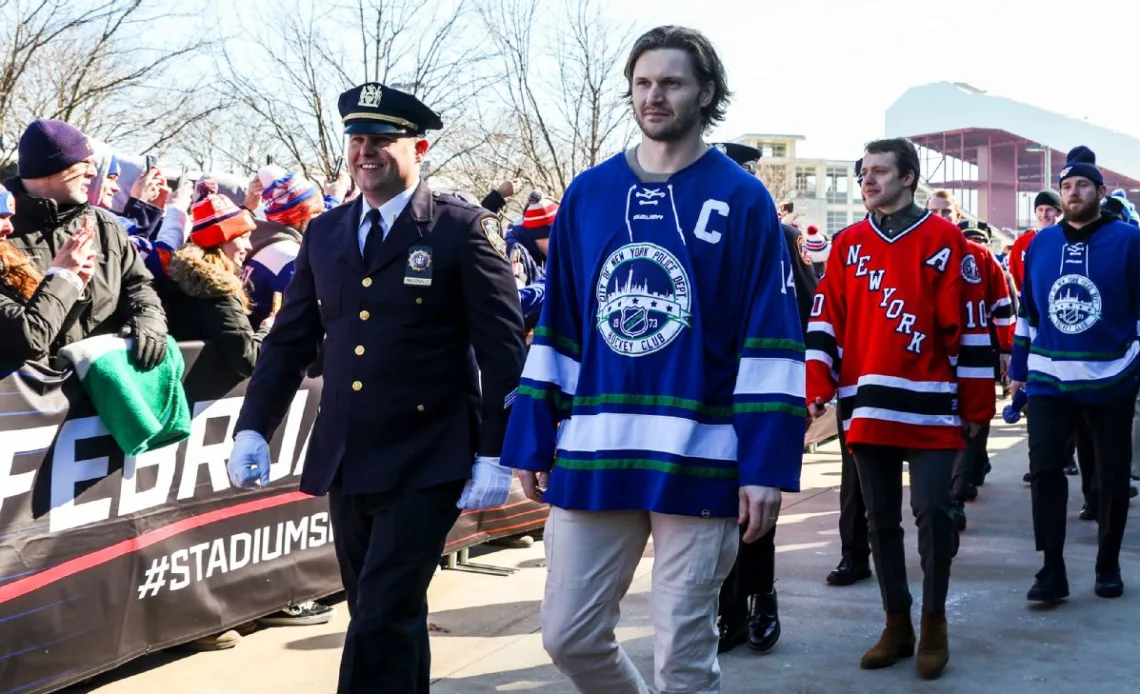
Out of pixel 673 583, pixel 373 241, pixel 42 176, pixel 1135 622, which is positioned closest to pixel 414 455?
pixel 373 241

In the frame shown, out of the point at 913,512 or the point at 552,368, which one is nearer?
the point at 552,368

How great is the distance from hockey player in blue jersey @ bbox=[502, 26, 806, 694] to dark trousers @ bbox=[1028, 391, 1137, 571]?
378cm

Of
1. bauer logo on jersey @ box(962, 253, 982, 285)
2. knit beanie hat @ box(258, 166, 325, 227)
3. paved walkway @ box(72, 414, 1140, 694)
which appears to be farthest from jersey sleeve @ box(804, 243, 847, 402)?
knit beanie hat @ box(258, 166, 325, 227)

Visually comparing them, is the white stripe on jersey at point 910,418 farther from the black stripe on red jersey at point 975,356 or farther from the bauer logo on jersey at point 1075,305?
the bauer logo on jersey at point 1075,305

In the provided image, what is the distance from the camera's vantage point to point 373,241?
13.2ft

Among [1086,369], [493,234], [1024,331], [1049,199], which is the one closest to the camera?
[493,234]

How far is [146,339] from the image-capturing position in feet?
16.3

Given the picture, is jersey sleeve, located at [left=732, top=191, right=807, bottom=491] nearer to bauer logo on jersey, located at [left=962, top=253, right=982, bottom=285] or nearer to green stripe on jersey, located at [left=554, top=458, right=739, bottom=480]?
green stripe on jersey, located at [left=554, top=458, right=739, bottom=480]

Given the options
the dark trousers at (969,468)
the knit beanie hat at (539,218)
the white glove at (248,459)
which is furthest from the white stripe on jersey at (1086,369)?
the white glove at (248,459)

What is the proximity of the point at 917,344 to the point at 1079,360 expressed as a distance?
174 centimetres

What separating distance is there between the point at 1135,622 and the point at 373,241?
4192 mm

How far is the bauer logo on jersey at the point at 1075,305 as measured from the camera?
6.79 metres

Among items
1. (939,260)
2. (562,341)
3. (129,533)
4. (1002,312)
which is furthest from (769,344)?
(1002,312)

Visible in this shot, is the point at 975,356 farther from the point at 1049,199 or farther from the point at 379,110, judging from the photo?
the point at 1049,199
